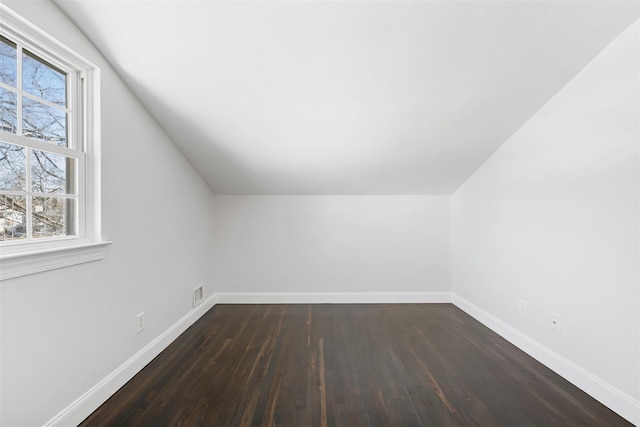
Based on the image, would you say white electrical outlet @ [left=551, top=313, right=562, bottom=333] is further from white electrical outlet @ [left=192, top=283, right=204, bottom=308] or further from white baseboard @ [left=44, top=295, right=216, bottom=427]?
white electrical outlet @ [left=192, top=283, right=204, bottom=308]

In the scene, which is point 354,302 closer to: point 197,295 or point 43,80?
point 197,295

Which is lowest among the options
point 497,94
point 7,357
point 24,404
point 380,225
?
point 24,404

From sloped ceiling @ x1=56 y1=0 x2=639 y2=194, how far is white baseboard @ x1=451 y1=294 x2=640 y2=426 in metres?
1.64

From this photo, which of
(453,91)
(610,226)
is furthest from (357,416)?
(453,91)

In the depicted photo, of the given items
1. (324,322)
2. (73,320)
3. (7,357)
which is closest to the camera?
(7,357)

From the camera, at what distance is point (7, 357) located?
1227 millimetres

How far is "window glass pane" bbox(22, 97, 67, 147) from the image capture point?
4.72 feet

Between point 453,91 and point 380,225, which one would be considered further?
point 380,225

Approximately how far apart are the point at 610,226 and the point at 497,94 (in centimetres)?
111

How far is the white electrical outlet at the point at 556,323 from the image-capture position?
6.84 ft

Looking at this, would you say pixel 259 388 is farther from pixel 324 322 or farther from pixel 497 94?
pixel 497 94

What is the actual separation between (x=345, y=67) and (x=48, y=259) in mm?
1941

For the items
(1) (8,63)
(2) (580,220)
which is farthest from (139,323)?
(2) (580,220)

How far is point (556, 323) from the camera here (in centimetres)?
211
